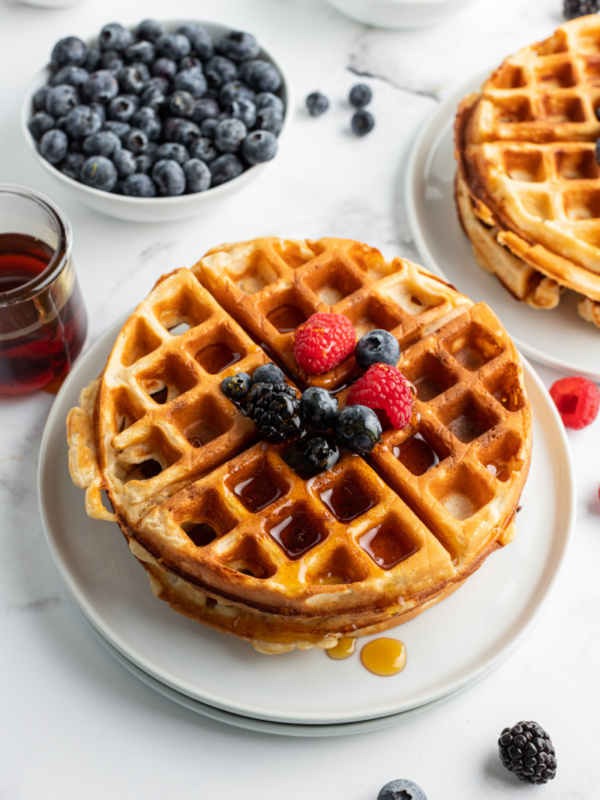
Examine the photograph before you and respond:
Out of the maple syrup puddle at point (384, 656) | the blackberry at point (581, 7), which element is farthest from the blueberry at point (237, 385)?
the blackberry at point (581, 7)

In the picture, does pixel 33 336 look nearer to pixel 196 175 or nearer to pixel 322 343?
pixel 196 175

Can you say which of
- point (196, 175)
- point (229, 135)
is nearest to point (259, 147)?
point (229, 135)

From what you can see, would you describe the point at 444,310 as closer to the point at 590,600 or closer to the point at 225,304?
the point at 225,304

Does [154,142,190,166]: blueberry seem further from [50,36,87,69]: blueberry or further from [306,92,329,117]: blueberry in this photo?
[306,92,329,117]: blueberry

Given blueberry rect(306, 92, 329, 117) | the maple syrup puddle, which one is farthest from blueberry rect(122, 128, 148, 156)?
the maple syrup puddle

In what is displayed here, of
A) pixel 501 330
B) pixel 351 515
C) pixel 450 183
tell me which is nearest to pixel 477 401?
pixel 501 330

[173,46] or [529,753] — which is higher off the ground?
[173,46]

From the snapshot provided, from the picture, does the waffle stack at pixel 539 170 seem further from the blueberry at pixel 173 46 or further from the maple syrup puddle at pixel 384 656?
the maple syrup puddle at pixel 384 656
